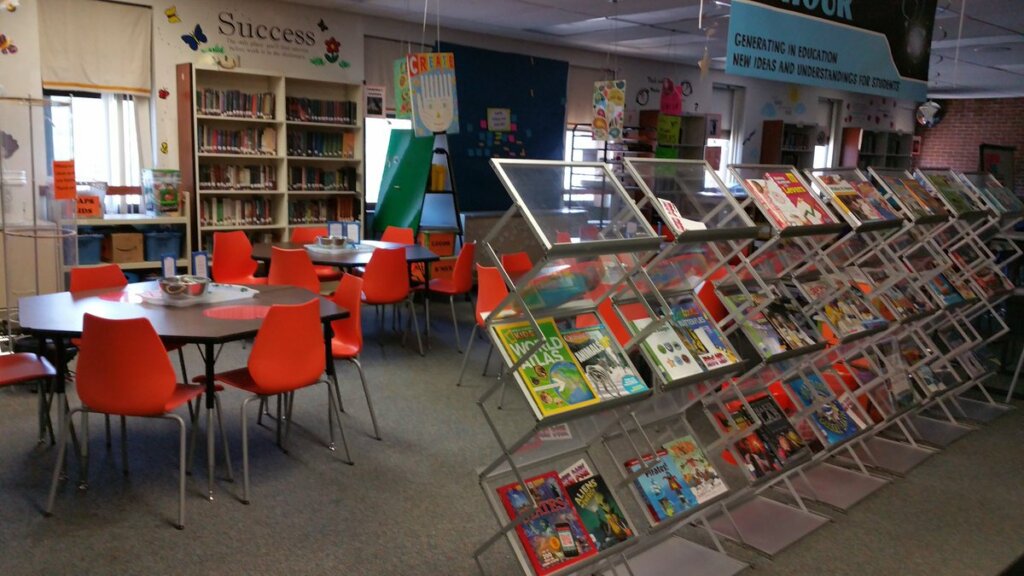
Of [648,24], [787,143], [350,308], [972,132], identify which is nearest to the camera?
[350,308]

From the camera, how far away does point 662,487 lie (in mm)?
2754

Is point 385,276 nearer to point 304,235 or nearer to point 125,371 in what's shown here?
point 304,235

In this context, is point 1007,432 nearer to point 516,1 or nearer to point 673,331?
point 673,331

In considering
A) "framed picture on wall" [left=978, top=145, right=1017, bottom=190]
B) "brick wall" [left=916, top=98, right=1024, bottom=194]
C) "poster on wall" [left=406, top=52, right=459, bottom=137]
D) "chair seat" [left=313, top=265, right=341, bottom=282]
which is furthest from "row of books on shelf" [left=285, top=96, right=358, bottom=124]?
"brick wall" [left=916, top=98, right=1024, bottom=194]

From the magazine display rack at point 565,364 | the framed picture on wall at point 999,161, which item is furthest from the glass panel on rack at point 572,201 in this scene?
the framed picture on wall at point 999,161

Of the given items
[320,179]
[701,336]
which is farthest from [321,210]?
[701,336]

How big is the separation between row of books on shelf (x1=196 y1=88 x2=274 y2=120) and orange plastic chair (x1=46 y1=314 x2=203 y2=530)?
14.8 feet

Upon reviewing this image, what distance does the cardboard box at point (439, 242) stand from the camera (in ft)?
26.0

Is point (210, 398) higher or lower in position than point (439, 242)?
lower

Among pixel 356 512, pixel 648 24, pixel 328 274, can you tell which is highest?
pixel 648 24

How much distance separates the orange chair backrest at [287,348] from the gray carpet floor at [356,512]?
1.80 feet

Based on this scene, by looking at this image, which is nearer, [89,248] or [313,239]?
[89,248]

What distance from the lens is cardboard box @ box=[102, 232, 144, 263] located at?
636cm

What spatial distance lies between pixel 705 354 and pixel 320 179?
5919 mm
